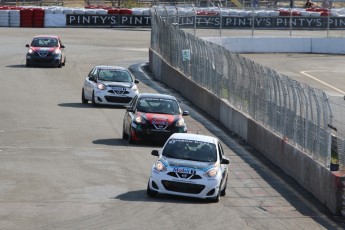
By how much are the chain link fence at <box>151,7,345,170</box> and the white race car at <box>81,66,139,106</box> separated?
294 cm

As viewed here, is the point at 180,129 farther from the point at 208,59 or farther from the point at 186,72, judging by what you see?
the point at 186,72

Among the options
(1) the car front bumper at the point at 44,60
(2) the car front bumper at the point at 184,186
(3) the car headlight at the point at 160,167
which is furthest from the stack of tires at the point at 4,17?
(2) the car front bumper at the point at 184,186

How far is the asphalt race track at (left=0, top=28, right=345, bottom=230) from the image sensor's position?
18.3m

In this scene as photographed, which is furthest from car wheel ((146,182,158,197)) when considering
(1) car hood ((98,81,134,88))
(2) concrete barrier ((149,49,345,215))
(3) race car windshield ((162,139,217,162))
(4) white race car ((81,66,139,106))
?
(1) car hood ((98,81,134,88))

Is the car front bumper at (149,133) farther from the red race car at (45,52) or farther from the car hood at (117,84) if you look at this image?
the red race car at (45,52)

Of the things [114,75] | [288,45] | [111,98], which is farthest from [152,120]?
[288,45]

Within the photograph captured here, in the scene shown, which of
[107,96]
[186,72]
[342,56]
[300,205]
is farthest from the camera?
[342,56]

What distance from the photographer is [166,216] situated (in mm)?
18578

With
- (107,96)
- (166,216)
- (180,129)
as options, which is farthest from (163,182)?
(107,96)

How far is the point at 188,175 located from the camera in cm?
2033

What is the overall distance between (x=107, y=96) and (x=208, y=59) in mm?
4240

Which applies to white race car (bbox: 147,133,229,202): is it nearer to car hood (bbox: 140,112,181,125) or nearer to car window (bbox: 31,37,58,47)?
car hood (bbox: 140,112,181,125)

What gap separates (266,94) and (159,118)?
2.96 m

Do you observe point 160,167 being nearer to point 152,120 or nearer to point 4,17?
point 152,120
